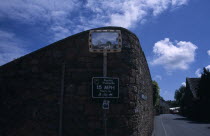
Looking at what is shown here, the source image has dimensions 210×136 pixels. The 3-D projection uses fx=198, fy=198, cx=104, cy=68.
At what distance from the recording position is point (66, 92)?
525 centimetres

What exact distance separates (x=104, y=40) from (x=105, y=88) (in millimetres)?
1230

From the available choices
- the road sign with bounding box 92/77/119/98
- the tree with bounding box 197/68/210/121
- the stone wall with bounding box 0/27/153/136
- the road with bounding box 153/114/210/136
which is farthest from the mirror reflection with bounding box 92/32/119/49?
the tree with bounding box 197/68/210/121

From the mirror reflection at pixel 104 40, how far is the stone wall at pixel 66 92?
403 mm

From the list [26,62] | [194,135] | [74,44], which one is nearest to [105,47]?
[74,44]

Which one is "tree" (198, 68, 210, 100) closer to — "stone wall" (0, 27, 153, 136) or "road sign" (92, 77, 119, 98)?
"stone wall" (0, 27, 153, 136)

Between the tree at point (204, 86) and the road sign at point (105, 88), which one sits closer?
the road sign at point (105, 88)

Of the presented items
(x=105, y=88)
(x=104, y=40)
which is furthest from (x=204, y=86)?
(x=105, y=88)

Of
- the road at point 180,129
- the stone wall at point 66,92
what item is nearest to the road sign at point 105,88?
the stone wall at point 66,92

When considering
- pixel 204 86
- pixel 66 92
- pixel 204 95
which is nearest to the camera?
pixel 66 92

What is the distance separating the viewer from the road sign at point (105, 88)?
181 inches

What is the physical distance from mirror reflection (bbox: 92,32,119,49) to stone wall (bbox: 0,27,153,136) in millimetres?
403

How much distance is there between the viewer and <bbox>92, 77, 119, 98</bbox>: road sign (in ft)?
15.1

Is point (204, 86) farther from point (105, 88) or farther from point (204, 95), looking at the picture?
point (105, 88)

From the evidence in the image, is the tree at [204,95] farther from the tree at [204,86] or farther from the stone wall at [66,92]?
the stone wall at [66,92]
